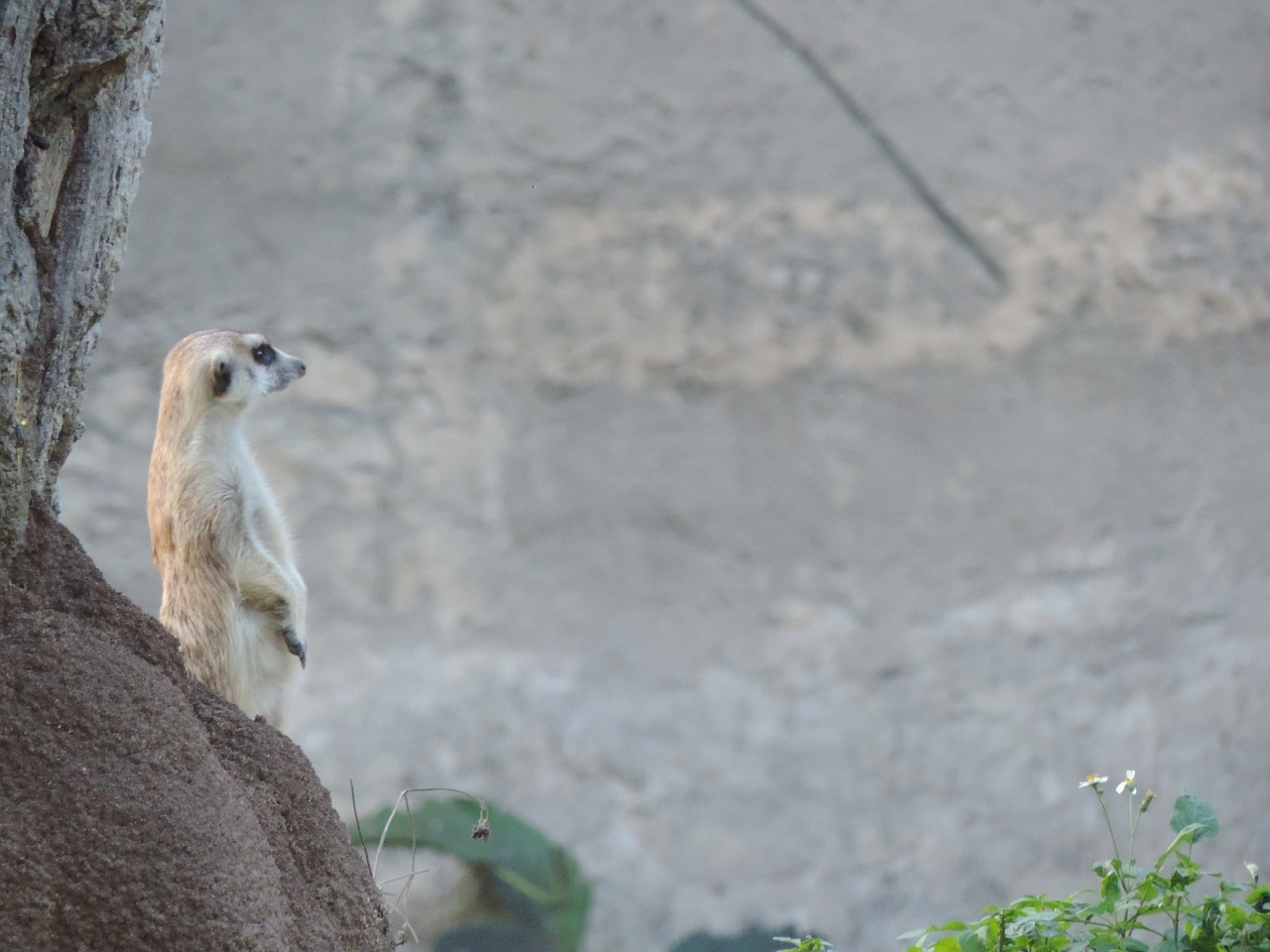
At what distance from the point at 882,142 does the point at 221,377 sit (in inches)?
A: 124

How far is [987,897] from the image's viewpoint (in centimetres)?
481

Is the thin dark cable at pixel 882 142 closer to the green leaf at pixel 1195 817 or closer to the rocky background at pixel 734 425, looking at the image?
the rocky background at pixel 734 425

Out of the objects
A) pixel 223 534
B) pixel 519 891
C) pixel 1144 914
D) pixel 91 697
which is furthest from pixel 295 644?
pixel 519 891

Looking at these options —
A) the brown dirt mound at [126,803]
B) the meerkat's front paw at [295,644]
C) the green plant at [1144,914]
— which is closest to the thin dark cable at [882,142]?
the meerkat's front paw at [295,644]

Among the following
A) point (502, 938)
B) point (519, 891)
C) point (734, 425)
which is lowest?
point (502, 938)

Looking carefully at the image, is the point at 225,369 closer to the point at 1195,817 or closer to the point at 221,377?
the point at 221,377

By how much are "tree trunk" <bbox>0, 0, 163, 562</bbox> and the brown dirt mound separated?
13 centimetres

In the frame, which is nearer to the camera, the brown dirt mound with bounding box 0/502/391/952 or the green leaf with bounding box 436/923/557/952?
the brown dirt mound with bounding box 0/502/391/952

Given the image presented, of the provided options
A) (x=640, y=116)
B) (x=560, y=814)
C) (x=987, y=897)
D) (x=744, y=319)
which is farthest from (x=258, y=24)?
(x=987, y=897)

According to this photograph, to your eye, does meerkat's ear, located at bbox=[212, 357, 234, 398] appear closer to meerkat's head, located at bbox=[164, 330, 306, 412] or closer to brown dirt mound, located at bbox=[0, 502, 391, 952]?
meerkat's head, located at bbox=[164, 330, 306, 412]

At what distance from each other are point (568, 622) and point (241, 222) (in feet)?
5.96

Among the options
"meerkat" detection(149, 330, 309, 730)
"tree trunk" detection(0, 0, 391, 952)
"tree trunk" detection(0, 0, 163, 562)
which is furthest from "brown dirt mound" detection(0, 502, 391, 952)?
"meerkat" detection(149, 330, 309, 730)

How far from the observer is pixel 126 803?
4.72 ft

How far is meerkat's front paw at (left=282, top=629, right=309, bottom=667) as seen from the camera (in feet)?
8.57
